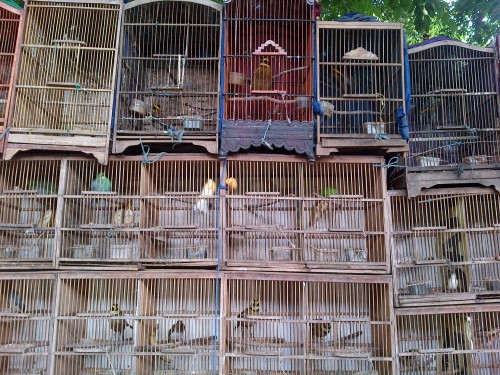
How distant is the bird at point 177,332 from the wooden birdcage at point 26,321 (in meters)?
1.63

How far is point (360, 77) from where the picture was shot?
666 cm

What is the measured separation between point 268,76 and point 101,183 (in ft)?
9.76

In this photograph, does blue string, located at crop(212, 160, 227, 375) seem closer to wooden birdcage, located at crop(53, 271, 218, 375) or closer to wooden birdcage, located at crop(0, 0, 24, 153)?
wooden birdcage, located at crop(53, 271, 218, 375)

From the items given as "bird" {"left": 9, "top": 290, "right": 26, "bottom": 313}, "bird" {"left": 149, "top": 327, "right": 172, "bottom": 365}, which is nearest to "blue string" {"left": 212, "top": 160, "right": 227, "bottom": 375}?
"bird" {"left": 149, "top": 327, "right": 172, "bottom": 365}

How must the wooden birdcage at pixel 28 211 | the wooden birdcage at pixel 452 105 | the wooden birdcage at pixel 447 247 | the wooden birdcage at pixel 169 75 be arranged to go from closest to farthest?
1. the wooden birdcage at pixel 28 211
2. the wooden birdcage at pixel 447 247
3. the wooden birdcage at pixel 169 75
4. the wooden birdcage at pixel 452 105

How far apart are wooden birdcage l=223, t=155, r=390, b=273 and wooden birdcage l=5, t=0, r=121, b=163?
2.14m

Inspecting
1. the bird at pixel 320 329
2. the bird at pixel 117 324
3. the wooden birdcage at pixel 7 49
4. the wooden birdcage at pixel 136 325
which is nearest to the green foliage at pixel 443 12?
the bird at pixel 320 329

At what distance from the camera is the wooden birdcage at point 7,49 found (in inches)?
240

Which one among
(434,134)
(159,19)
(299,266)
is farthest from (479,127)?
(159,19)

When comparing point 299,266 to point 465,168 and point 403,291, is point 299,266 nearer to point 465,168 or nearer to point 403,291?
point 403,291

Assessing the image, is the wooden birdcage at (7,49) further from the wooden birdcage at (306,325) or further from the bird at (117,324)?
the wooden birdcage at (306,325)

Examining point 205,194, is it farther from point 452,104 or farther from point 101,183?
point 452,104

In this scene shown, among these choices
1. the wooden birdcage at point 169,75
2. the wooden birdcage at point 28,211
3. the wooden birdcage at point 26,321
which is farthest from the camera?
the wooden birdcage at point 169,75

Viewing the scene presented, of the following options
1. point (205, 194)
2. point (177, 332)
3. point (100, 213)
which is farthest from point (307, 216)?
point (100, 213)
